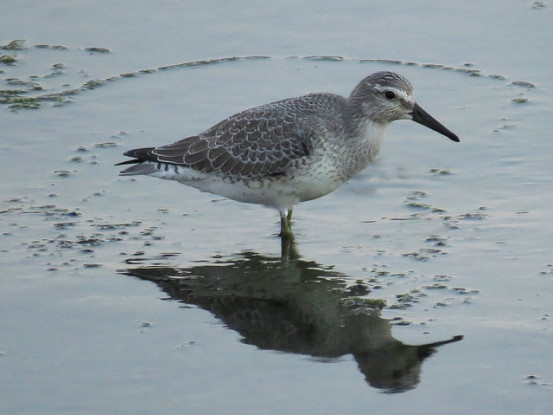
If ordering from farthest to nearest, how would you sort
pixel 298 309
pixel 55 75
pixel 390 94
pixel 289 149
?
pixel 55 75 < pixel 390 94 < pixel 289 149 < pixel 298 309

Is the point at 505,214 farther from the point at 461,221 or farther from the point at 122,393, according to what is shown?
the point at 122,393

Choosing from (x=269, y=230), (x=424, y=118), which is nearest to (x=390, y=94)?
(x=424, y=118)

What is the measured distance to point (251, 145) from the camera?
29.6 ft

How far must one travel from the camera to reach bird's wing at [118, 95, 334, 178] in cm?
877

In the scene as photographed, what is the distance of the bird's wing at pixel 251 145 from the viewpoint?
28.8 ft

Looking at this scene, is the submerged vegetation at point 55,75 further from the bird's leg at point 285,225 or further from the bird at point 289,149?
the bird's leg at point 285,225

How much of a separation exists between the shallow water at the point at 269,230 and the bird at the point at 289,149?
32 centimetres

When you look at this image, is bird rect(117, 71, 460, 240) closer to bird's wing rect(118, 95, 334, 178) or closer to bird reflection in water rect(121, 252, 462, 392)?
bird's wing rect(118, 95, 334, 178)

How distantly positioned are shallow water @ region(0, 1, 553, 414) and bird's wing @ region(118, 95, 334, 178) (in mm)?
427

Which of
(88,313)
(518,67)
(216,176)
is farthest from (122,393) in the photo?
(518,67)

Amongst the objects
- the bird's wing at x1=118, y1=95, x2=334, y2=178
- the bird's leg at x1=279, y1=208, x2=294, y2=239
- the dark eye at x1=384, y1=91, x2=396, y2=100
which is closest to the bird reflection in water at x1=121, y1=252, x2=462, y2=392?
the bird's leg at x1=279, y1=208, x2=294, y2=239

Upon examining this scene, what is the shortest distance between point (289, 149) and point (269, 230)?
2.32 feet

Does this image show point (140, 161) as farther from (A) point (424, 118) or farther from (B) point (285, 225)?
(A) point (424, 118)

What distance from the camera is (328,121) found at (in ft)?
29.0
